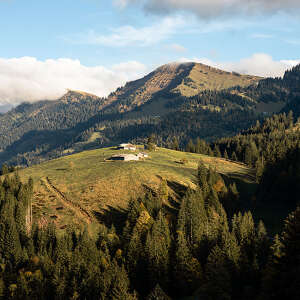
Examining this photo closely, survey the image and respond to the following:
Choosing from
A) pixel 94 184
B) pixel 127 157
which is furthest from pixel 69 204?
pixel 127 157

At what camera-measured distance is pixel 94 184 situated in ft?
444

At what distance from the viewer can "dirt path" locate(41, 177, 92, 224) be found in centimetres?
11234

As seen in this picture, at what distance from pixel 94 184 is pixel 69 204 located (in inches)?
677

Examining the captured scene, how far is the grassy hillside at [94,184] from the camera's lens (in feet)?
378

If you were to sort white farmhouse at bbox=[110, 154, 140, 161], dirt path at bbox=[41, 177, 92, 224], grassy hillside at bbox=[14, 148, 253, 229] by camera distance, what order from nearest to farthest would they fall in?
dirt path at bbox=[41, 177, 92, 224], grassy hillside at bbox=[14, 148, 253, 229], white farmhouse at bbox=[110, 154, 140, 161]

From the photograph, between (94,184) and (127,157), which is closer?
(94,184)

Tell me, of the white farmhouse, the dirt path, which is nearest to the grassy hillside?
the dirt path

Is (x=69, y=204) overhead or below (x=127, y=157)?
below

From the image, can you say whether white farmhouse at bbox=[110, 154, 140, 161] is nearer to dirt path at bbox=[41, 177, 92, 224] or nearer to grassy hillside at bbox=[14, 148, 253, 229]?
grassy hillside at bbox=[14, 148, 253, 229]

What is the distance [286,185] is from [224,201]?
2816 centimetres

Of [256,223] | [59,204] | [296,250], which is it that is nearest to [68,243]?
[59,204]

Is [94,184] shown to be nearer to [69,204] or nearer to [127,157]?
[69,204]

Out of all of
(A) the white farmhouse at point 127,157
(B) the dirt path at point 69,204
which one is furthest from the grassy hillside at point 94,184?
(A) the white farmhouse at point 127,157

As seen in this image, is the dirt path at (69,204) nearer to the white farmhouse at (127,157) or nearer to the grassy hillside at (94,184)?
the grassy hillside at (94,184)
